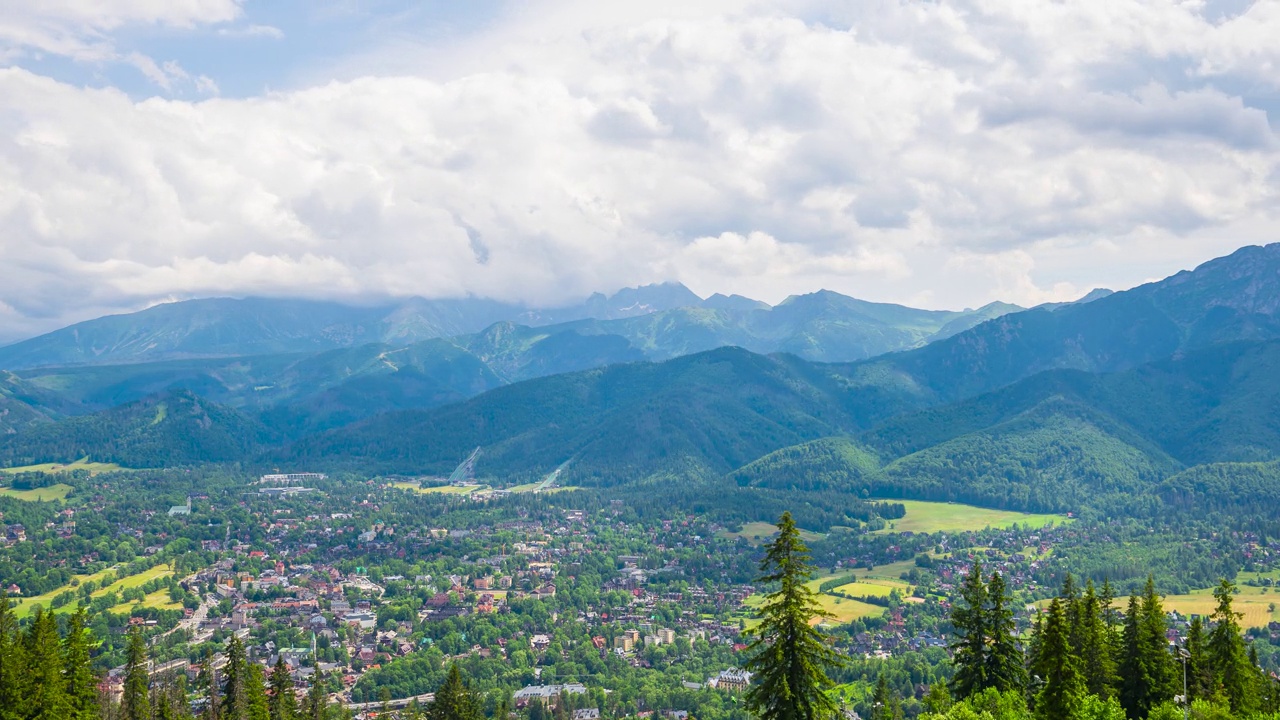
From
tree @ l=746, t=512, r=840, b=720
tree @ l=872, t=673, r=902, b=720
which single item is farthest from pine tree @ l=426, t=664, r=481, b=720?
tree @ l=746, t=512, r=840, b=720

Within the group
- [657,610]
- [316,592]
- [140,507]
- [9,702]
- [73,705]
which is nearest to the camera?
[9,702]

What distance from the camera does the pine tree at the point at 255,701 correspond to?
189 ft

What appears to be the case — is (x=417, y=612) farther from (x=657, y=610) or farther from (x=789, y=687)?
(x=789, y=687)

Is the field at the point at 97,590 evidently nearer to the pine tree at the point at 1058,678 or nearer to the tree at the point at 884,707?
the tree at the point at 884,707

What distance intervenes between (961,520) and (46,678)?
166m

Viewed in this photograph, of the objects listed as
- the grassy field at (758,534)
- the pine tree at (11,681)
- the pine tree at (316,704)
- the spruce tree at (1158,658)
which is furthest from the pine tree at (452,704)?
the grassy field at (758,534)

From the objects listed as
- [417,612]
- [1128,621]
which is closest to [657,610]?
[417,612]

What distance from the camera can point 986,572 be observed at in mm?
140000

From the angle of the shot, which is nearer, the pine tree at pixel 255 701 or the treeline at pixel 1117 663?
the treeline at pixel 1117 663

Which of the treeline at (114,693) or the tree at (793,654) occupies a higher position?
the tree at (793,654)

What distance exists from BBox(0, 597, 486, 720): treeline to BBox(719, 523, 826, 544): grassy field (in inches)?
3909

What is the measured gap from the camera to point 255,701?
5841 cm

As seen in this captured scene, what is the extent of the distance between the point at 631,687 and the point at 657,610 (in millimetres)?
30576

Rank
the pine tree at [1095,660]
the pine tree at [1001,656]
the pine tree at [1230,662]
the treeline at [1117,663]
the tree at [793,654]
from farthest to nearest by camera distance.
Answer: the pine tree at [1230,662] → the pine tree at [1001,656] → the pine tree at [1095,660] → the treeline at [1117,663] → the tree at [793,654]
